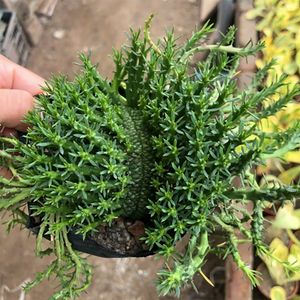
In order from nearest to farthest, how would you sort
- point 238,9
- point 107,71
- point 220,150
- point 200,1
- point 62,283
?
point 220,150 < point 62,283 < point 238,9 < point 107,71 < point 200,1

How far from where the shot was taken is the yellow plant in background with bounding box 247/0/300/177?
3.76ft

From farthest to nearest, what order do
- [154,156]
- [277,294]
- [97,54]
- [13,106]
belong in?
[97,54], [277,294], [13,106], [154,156]

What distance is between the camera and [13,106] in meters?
0.80

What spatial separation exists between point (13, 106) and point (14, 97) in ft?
0.10

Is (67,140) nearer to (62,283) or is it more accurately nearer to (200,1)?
(62,283)

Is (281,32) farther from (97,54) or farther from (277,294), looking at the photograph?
(97,54)

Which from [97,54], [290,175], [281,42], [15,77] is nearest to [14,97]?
[15,77]

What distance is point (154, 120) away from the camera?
2.08 ft

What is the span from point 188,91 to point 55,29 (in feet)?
6.54

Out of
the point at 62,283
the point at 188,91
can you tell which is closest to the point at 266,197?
the point at 188,91

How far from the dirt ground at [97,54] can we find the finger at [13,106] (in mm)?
893

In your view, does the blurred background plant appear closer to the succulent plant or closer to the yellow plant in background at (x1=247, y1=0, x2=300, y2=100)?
the yellow plant in background at (x1=247, y1=0, x2=300, y2=100)

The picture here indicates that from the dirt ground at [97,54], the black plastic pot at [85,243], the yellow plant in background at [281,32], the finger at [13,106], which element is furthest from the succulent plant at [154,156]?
the dirt ground at [97,54]

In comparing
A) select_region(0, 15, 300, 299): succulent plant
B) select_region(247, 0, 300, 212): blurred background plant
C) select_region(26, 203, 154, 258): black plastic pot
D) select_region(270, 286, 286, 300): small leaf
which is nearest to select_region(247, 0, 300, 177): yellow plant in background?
select_region(247, 0, 300, 212): blurred background plant
